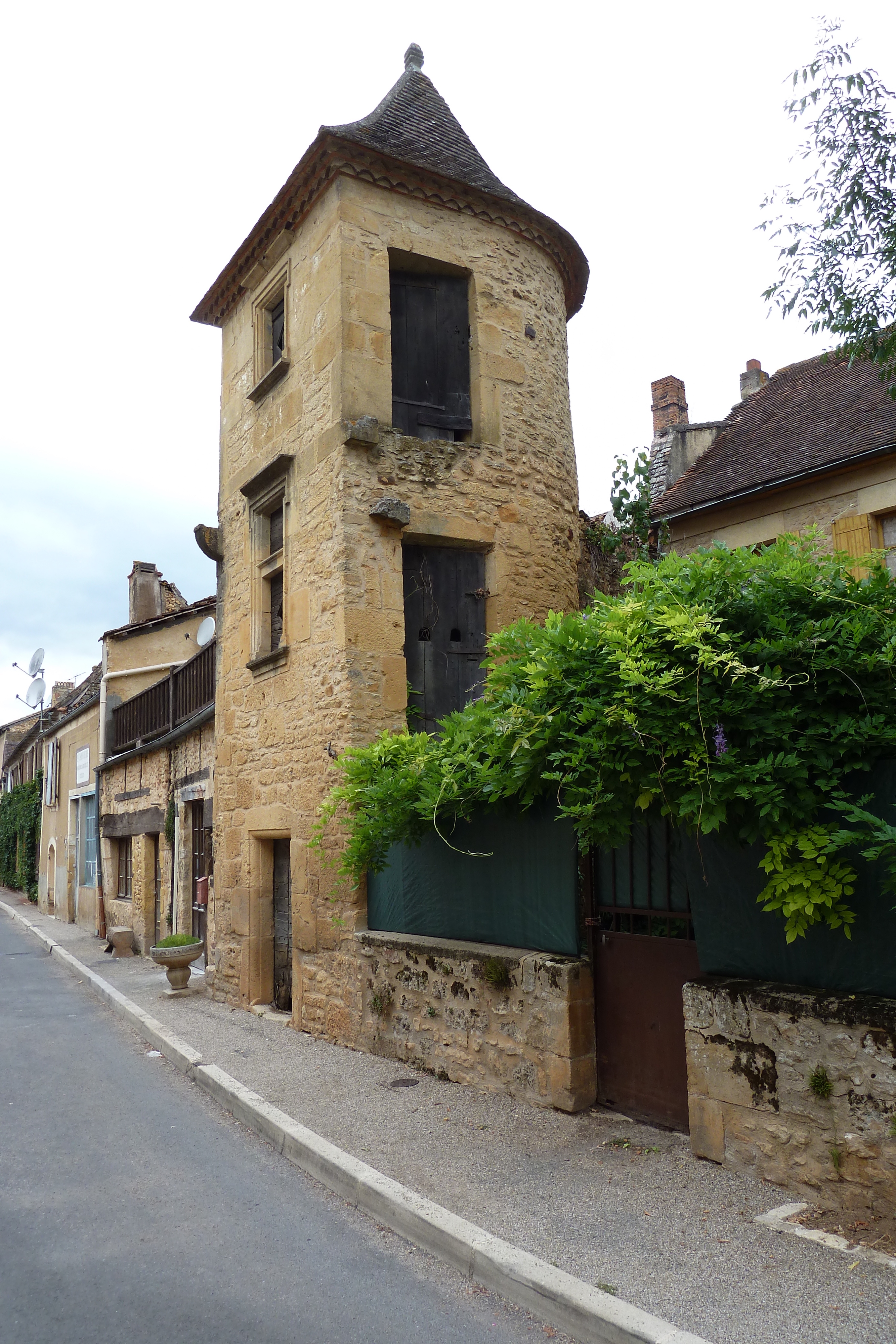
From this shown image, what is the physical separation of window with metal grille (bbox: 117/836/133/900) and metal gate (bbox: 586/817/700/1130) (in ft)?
46.1

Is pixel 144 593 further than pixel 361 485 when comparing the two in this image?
Yes

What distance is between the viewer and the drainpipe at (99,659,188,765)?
20.0 m

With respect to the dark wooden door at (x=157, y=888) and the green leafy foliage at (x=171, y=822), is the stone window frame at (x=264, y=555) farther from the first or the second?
the dark wooden door at (x=157, y=888)

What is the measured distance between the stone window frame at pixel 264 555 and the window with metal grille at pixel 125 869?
366 inches

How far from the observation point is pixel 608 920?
5.79 m

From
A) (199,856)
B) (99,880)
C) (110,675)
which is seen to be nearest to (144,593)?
(110,675)

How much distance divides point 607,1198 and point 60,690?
3788 centimetres

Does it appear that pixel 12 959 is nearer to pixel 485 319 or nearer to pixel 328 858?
pixel 328 858

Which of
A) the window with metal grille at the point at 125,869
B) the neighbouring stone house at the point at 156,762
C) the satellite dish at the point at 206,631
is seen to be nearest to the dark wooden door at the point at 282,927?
the neighbouring stone house at the point at 156,762

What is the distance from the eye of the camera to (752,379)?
16.0 m

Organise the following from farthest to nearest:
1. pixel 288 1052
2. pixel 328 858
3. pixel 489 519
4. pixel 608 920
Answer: pixel 489 519 → pixel 328 858 → pixel 288 1052 → pixel 608 920

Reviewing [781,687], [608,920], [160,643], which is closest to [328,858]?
[608,920]

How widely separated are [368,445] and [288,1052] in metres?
5.44

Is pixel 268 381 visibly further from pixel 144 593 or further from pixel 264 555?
pixel 144 593
